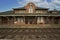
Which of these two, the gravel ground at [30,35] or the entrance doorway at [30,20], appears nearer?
the gravel ground at [30,35]

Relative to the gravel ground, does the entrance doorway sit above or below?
below

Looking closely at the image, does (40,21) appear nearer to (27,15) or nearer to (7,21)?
(27,15)

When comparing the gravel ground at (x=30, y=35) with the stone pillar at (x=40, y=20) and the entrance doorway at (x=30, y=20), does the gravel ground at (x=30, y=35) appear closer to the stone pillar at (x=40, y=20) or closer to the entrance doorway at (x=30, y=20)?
the stone pillar at (x=40, y=20)

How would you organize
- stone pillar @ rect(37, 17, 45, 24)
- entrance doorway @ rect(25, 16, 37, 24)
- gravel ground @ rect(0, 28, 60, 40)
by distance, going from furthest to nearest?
entrance doorway @ rect(25, 16, 37, 24) < stone pillar @ rect(37, 17, 45, 24) < gravel ground @ rect(0, 28, 60, 40)

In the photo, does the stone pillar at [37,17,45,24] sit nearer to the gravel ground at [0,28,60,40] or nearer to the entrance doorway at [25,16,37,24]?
the entrance doorway at [25,16,37,24]

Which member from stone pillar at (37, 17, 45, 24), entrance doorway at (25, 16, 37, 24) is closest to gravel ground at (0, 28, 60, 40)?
stone pillar at (37, 17, 45, 24)

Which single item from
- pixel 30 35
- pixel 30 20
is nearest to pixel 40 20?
pixel 30 20

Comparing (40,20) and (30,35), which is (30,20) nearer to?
(40,20)

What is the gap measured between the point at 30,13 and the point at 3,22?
808 centimetres

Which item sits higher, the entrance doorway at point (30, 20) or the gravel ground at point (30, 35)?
the gravel ground at point (30, 35)

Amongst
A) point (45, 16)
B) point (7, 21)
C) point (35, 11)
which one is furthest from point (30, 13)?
point (7, 21)

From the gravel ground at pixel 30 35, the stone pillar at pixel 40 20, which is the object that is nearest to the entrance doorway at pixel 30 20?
the stone pillar at pixel 40 20

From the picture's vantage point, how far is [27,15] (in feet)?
127

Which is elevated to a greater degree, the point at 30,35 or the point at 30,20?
the point at 30,35
